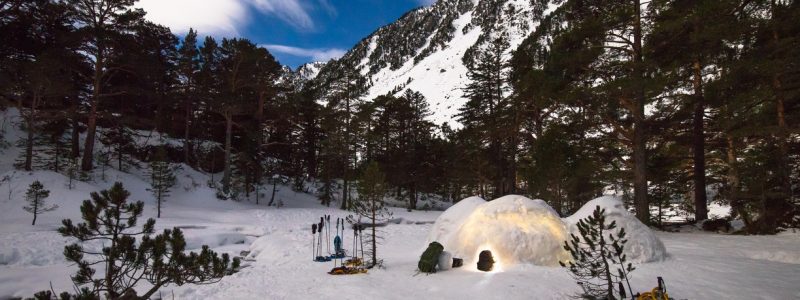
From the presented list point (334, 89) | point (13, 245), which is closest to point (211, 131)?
point (334, 89)

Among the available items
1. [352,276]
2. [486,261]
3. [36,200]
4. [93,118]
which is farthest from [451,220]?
[93,118]

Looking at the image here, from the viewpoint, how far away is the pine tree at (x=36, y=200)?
54.6 feet

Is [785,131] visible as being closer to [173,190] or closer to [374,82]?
[173,190]

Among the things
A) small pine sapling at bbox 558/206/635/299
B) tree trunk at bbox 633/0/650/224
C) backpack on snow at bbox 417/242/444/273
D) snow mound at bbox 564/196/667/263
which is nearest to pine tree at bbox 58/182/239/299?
small pine sapling at bbox 558/206/635/299

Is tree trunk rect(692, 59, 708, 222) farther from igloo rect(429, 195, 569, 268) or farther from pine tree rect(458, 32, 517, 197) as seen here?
pine tree rect(458, 32, 517, 197)

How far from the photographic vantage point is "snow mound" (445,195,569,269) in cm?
1152

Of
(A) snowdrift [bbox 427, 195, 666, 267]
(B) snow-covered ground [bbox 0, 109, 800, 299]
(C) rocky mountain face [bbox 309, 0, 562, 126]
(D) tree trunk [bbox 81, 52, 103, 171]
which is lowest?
(B) snow-covered ground [bbox 0, 109, 800, 299]

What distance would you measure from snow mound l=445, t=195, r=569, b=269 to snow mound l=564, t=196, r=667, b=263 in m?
0.99

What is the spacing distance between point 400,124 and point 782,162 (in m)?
29.6

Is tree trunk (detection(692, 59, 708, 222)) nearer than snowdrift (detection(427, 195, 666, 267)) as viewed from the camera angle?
No

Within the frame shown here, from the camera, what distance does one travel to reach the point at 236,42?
96.4ft

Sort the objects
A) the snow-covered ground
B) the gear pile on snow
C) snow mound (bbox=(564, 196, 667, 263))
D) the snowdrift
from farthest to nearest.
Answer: the snowdrift < the gear pile on snow < snow mound (bbox=(564, 196, 667, 263)) < the snow-covered ground

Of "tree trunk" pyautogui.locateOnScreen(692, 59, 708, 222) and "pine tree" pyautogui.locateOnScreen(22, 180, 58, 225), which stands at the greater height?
"tree trunk" pyautogui.locateOnScreen(692, 59, 708, 222)

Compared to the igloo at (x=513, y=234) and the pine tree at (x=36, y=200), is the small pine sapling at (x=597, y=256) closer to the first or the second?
the igloo at (x=513, y=234)
